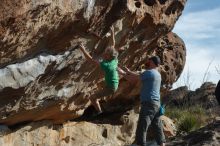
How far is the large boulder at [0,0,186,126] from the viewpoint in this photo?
11086 millimetres

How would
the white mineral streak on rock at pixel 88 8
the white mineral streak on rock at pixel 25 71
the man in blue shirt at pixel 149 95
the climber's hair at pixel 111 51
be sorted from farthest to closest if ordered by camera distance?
1. the climber's hair at pixel 111 51
2. the white mineral streak on rock at pixel 25 71
3. the white mineral streak on rock at pixel 88 8
4. the man in blue shirt at pixel 149 95

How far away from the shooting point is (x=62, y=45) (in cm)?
1228

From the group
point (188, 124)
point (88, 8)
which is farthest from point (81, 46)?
point (188, 124)

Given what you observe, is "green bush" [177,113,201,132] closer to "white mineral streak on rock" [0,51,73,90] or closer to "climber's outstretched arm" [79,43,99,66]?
"climber's outstretched arm" [79,43,99,66]

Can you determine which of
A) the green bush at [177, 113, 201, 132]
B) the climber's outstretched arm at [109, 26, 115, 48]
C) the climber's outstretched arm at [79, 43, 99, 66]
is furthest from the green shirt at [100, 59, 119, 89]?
the green bush at [177, 113, 201, 132]

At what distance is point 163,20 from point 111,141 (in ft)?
13.5

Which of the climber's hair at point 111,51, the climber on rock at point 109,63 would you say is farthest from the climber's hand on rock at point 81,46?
the climber's hair at point 111,51

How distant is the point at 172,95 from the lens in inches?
1046

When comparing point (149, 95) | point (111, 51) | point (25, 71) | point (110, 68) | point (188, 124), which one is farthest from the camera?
point (188, 124)

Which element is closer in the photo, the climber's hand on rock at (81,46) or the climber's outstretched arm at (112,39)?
the climber's hand on rock at (81,46)

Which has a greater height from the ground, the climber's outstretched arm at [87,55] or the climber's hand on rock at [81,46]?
the climber's hand on rock at [81,46]

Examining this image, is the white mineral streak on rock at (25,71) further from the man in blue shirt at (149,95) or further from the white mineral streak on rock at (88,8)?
the man in blue shirt at (149,95)

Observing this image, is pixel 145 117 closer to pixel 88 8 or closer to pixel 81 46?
pixel 81 46

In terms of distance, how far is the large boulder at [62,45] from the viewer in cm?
1109
